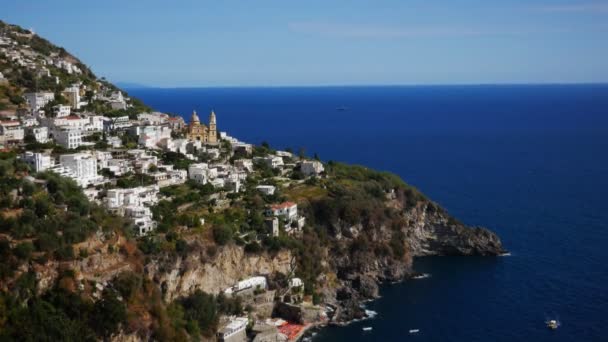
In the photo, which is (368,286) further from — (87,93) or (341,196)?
(87,93)

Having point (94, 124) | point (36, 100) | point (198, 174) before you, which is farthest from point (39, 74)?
point (198, 174)

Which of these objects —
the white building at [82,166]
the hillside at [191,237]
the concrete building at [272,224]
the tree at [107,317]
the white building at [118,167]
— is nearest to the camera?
the tree at [107,317]

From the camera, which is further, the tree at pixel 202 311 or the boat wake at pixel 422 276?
the boat wake at pixel 422 276

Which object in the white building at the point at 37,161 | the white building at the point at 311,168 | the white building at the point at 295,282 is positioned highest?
the white building at the point at 37,161

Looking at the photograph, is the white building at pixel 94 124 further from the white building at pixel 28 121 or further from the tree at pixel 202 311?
the tree at pixel 202 311

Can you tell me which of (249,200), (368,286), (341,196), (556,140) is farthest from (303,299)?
(556,140)

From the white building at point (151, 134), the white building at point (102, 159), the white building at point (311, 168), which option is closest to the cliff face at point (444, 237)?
the white building at point (311, 168)

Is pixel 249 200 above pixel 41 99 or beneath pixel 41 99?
beneath
